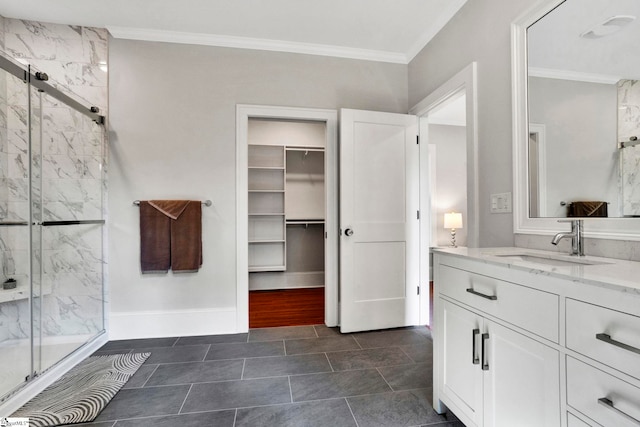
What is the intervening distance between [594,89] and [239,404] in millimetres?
2320

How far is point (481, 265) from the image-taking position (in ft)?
4.14

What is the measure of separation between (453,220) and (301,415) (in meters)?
3.74

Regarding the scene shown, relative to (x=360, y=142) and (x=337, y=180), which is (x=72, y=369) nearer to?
(x=337, y=180)

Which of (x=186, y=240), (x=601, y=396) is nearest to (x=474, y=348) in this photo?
(x=601, y=396)

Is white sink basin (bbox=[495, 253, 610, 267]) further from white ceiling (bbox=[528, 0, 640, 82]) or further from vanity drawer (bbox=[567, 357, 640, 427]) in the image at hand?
white ceiling (bbox=[528, 0, 640, 82])

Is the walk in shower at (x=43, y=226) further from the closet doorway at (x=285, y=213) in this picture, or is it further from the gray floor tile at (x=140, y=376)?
the closet doorway at (x=285, y=213)

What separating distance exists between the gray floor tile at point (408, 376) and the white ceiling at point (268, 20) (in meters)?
2.59

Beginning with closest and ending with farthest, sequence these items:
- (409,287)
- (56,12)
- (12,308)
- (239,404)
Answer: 1. (239,404)
2. (12,308)
3. (56,12)
4. (409,287)

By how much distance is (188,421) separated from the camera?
153cm

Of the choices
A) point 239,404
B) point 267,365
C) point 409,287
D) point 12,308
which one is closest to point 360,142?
point 409,287

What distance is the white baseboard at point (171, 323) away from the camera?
2590 millimetres

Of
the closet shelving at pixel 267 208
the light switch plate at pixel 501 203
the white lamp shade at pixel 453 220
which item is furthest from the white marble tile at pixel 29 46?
the white lamp shade at pixel 453 220

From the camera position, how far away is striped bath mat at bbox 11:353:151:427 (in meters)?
1.57

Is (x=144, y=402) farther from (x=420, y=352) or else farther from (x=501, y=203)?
(x=501, y=203)
